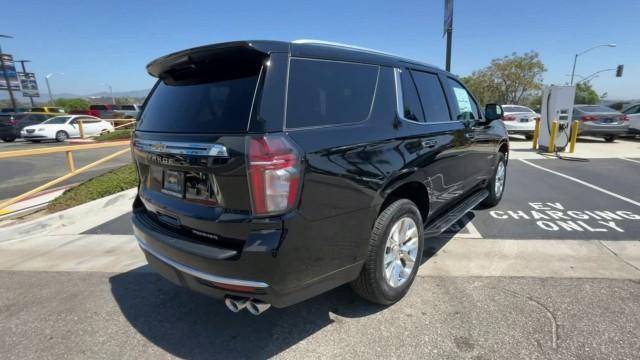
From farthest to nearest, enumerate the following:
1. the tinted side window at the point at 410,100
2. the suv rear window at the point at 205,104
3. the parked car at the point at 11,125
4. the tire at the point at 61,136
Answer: the parked car at the point at 11,125 → the tire at the point at 61,136 → the tinted side window at the point at 410,100 → the suv rear window at the point at 205,104

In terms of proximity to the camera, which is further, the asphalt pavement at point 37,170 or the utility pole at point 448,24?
the utility pole at point 448,24

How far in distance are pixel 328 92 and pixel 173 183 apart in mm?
1176

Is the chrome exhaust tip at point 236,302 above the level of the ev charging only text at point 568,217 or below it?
above

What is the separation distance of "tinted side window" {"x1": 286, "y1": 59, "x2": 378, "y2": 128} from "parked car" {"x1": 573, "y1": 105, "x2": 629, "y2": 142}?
49.6 feet

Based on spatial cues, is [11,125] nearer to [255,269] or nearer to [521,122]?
[255,269]

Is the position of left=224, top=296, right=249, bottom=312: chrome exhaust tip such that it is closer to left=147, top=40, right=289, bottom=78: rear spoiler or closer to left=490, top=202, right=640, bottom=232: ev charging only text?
left=147, top=40, right=289, bottom=78: rear spoiler

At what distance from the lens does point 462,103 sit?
13.4ft

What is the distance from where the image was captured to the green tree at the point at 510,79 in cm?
4300

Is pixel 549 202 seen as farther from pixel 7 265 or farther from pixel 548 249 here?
pixel 7 265

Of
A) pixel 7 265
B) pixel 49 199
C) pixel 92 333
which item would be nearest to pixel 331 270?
pixel 92 333

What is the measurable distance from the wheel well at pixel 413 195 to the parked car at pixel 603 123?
567 inches

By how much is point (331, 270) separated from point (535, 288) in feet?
6.56

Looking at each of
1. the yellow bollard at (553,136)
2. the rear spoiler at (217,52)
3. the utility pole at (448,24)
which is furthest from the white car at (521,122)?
the rear spoiler at (217,52)

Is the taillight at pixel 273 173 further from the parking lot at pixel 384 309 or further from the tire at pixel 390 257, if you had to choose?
the parking lot at pixel 384 309
